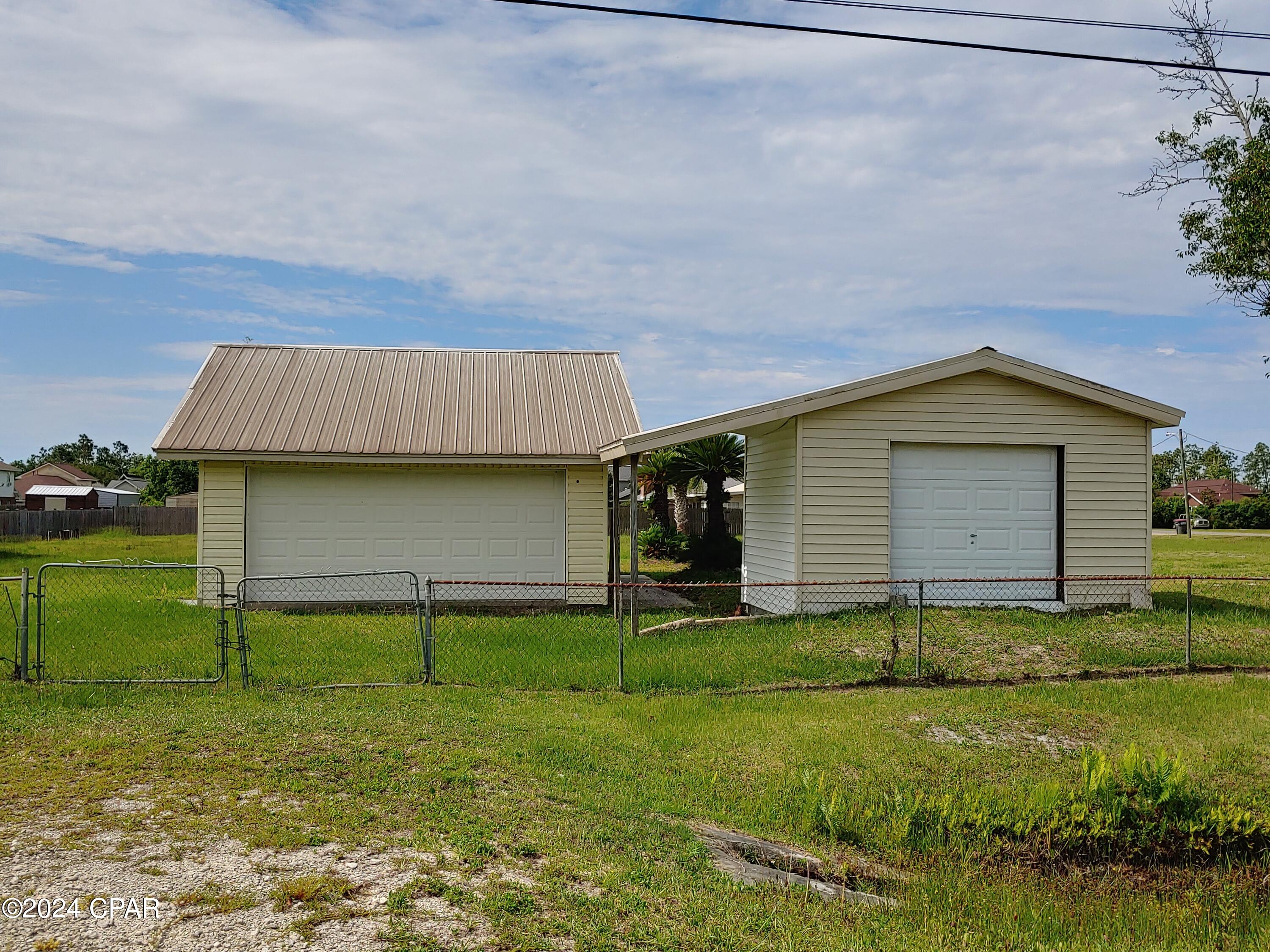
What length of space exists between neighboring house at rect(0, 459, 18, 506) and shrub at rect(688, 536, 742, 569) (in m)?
47.0

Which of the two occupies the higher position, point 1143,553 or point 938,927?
point 1143,553

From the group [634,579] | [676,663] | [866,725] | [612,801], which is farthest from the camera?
[634,579]

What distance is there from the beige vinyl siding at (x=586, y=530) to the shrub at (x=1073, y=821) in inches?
383

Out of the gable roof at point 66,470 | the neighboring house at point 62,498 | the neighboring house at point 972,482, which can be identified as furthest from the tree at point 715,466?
the gable roof at point 66,470

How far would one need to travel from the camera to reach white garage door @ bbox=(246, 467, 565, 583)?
16062mm

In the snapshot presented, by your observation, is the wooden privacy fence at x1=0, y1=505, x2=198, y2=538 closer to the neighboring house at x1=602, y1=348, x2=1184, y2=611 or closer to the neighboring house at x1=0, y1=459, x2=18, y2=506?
the neighboring house at x1=0, y1=459, x2=18, y2=506

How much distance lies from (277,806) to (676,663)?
543 centimetres

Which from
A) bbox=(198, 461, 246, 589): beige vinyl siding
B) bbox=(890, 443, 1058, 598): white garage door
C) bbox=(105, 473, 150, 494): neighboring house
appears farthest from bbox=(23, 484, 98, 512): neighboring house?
bbox=(890, 443, 1058, 598): white garage door

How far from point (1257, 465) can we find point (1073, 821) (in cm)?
11293

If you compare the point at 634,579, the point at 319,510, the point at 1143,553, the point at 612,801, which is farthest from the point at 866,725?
the point at 319,510

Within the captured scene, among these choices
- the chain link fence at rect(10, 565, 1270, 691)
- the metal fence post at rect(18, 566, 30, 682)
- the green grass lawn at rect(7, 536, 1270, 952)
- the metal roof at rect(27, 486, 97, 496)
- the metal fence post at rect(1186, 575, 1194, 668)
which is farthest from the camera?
the metal roof at rect(27, 486, 97, 496)

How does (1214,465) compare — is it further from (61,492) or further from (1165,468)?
(61,492)

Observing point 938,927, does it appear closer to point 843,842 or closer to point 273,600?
point 843,842

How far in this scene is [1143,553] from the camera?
47.6 ft
